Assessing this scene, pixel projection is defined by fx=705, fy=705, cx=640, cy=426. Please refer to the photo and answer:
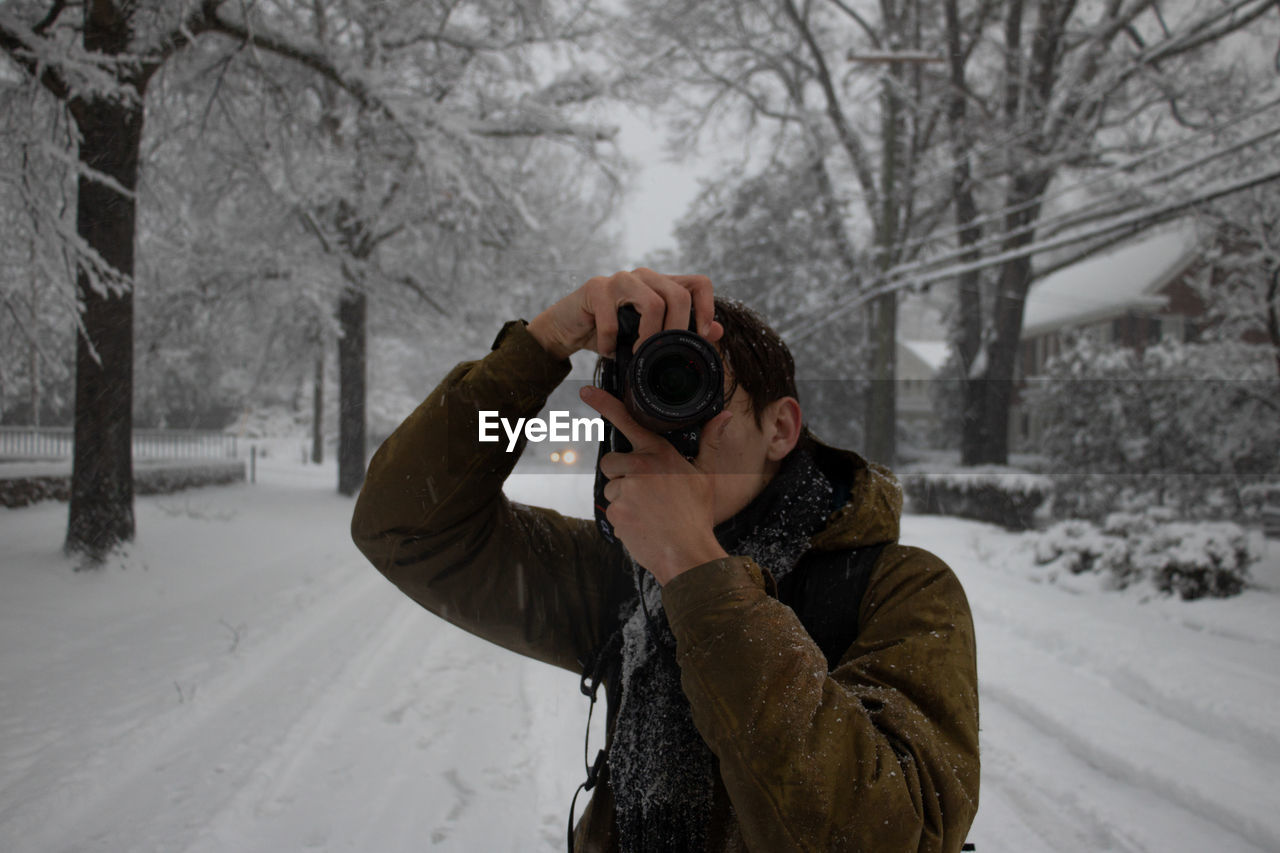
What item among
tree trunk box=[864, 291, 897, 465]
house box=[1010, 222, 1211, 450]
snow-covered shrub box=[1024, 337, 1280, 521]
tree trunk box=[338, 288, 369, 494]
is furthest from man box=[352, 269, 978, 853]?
house box=[1010, 222, 1211, 450]

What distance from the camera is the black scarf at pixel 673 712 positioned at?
38.4 inches

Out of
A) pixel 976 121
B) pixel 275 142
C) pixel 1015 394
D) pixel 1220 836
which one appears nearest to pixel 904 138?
pixel 976 121

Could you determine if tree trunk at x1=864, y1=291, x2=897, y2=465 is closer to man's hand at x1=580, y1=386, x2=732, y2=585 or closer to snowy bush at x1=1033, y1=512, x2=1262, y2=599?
snowy bush at x1=1033, y1=512, x2=1262, y2=599

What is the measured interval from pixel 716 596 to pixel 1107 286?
23113 millimetres

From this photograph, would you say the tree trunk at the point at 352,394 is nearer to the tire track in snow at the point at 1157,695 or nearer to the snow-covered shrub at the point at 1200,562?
the tire track in snow at the point at 1157,695

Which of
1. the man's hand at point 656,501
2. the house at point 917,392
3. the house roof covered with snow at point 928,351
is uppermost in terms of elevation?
the house roof covered with snow at point 928,351

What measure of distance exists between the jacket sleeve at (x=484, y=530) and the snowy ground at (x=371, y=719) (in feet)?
0.52

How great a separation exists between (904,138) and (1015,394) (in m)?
4.89

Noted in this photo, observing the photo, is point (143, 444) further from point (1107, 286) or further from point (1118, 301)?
point (1107, 286)

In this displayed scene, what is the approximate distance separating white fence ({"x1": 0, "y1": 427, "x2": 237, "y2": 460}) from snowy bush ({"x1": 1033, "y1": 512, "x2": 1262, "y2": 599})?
6.97 metres

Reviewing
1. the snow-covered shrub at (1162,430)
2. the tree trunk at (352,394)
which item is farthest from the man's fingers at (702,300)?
the snow-covered shrub at (1162,430)

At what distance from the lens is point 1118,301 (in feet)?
59.5

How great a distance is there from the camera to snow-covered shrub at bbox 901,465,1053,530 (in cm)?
912
